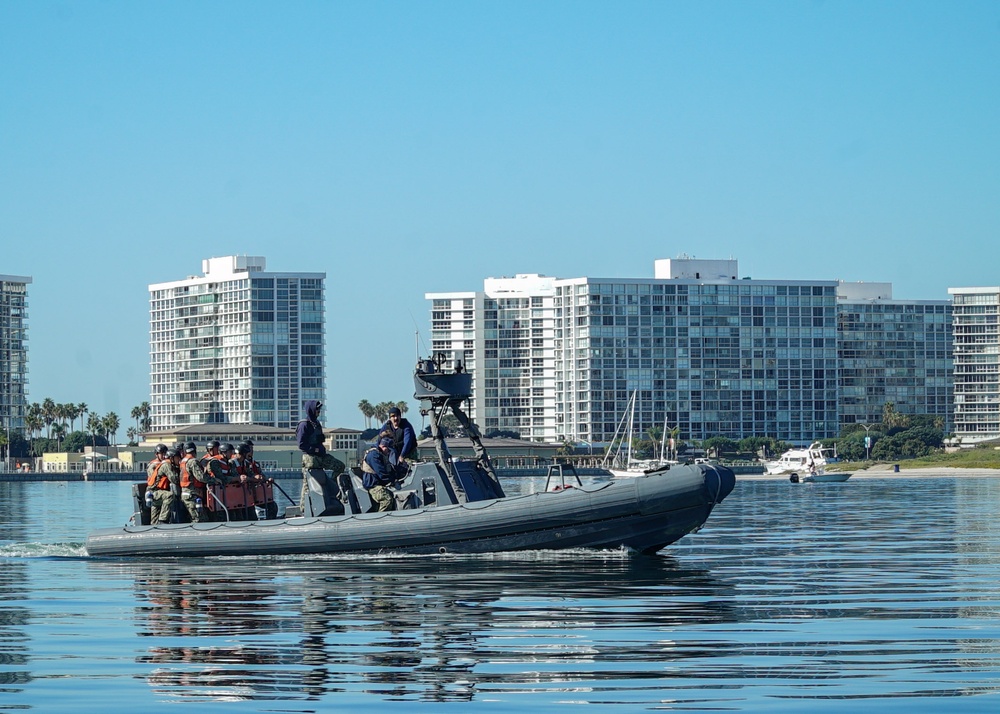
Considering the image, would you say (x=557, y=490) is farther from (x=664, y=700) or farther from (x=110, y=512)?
(x=110, y=512)

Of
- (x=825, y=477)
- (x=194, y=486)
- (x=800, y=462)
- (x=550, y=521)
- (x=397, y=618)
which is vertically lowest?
(x=825, y=477)

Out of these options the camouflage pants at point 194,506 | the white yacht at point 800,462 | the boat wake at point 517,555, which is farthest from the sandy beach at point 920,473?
the boat wake at point 517,555

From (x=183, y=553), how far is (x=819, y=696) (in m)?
17.8

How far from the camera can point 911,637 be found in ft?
52.3

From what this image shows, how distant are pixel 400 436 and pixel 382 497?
116cm

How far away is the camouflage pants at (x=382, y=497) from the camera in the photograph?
27141mm

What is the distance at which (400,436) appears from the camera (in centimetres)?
2728

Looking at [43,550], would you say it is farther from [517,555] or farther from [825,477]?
[825,477]

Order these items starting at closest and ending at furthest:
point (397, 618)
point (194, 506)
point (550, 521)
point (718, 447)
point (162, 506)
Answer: point (397, 618) < point (550, 521) < point (194, 506) < point (162, 506) < point (718, 447)

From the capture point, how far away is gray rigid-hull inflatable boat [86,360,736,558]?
84.2 feet

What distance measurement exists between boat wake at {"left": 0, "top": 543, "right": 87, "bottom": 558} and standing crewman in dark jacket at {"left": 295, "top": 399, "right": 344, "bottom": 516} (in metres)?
5.50

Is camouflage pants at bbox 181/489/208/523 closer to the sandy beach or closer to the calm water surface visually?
the calm water surface

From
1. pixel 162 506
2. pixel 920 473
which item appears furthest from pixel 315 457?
pixel 920 473

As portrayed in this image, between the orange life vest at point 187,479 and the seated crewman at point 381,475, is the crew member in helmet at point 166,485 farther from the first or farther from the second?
the seated crewman at point 381,475
